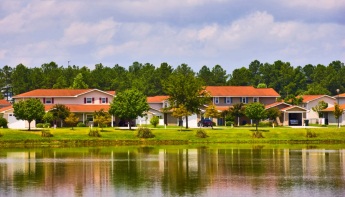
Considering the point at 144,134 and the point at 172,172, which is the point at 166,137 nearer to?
the point at 144,134

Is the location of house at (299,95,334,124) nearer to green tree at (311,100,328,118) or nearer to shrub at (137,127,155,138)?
green tree at (311,100,328,118)

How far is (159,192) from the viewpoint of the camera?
4466cm

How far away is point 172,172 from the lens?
5688 cm

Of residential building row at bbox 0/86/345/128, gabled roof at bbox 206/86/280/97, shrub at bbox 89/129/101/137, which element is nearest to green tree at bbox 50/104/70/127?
residential building row at bbox 0/86/345/128

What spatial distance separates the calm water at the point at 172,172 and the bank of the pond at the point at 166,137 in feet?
28.7

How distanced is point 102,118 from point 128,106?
178 inches

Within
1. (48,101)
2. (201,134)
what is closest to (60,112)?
(48,101)

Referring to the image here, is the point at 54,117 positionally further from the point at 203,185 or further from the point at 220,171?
the point at 203,185

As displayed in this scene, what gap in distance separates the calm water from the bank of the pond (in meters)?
8.74

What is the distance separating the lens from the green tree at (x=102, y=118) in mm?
104375

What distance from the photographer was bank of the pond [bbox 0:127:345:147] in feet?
298

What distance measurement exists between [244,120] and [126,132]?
32062mm

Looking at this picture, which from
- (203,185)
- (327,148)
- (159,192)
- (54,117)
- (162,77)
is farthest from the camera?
(162,77)

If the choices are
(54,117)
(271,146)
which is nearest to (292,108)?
(271,146)
